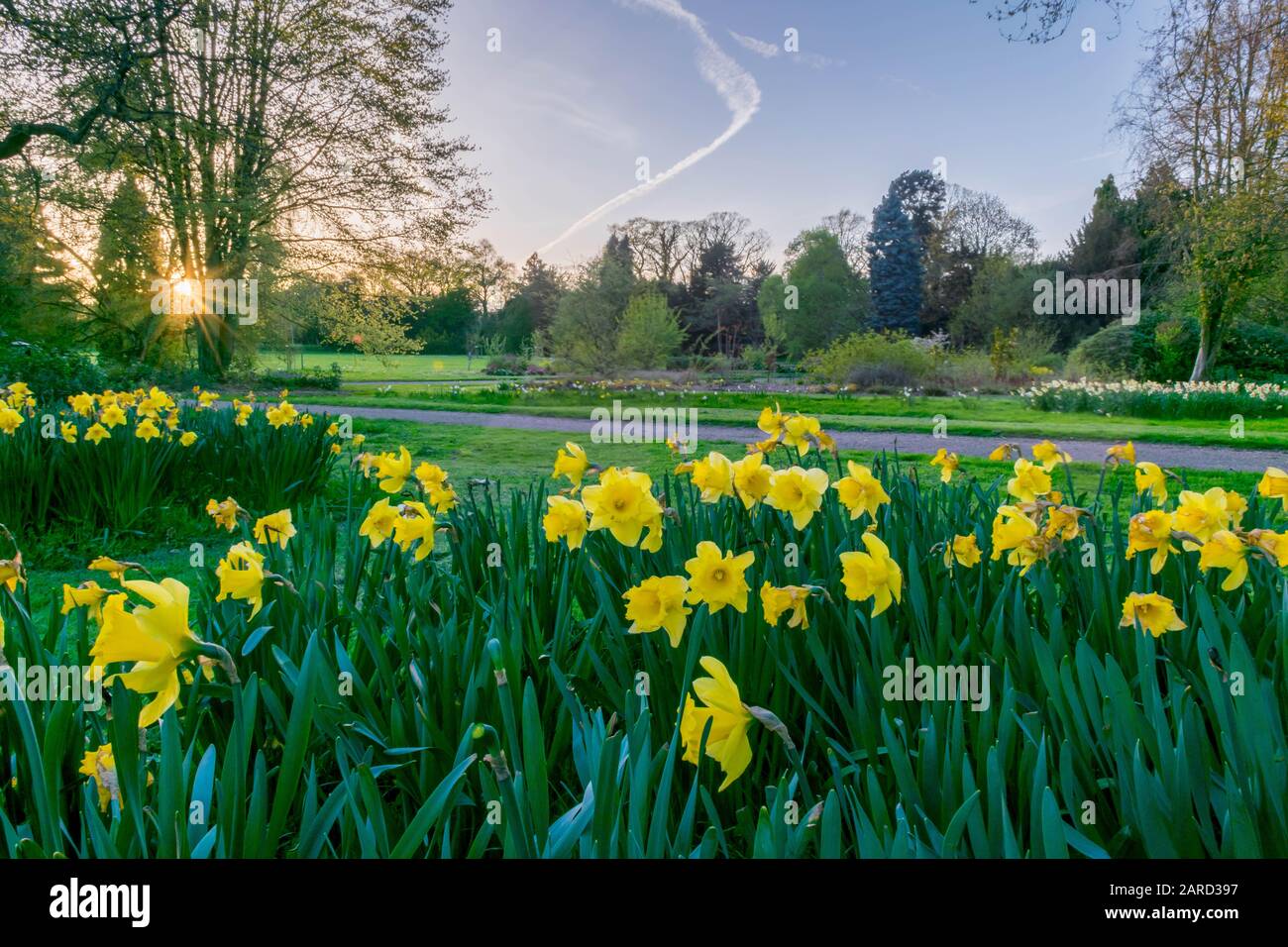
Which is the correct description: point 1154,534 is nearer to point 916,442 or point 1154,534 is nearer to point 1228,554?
point 1228,554

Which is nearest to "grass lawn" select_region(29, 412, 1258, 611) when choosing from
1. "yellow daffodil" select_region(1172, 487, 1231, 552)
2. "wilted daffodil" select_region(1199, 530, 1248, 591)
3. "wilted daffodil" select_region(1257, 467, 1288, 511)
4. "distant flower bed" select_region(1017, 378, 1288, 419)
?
"wilted daffodil" select_region(1257, 467, 1288, 511)

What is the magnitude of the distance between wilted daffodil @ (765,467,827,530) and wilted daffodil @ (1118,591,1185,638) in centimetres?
57

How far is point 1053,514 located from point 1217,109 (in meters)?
14.6

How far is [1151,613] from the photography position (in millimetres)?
1367

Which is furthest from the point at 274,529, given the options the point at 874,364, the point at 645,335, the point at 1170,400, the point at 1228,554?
the point at 645,335

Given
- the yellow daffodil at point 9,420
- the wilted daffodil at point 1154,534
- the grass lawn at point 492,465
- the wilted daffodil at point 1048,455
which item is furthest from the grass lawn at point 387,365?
the wilted daffodil at point 1154,534

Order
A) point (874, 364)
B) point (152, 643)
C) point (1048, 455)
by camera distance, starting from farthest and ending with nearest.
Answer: point (874, 364) → point (1048, 455) → point (152, 643)

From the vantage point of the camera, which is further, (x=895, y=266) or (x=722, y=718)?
(x=895, y=266)

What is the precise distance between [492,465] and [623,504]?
205 inches

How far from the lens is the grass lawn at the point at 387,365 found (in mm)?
18359

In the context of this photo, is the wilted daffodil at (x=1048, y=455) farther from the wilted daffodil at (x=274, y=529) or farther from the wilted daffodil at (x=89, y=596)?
the wilted daffodil at (x=89, y=596)

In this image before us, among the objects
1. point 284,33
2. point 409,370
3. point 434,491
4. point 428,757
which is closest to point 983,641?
point 428,757

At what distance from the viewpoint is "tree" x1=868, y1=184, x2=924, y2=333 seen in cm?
2781

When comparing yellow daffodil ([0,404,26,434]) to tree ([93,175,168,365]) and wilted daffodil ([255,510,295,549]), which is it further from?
tree ([93,175,168,365])
